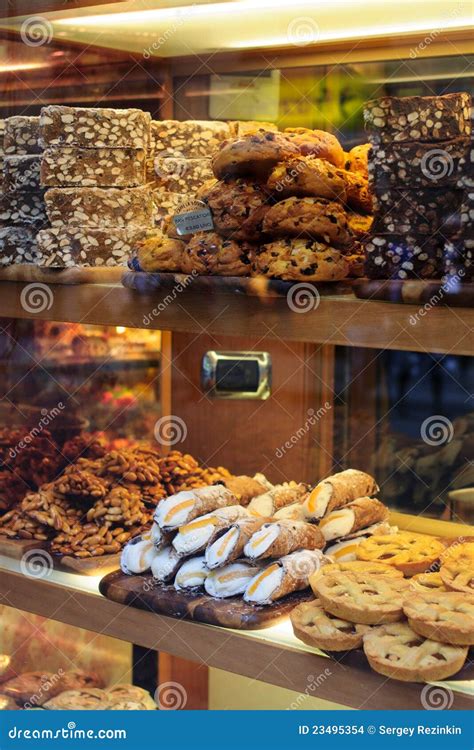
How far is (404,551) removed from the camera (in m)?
1.77

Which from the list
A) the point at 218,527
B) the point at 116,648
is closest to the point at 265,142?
the point at 218,527

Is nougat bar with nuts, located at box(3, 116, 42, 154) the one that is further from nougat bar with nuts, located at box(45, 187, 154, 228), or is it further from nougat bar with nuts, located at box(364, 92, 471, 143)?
nougat bar with nuts, located at box(364, 92, 471, 143)

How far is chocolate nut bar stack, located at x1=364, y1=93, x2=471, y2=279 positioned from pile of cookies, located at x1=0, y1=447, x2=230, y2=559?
79 centimetres

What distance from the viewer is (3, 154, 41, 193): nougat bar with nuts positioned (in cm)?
193

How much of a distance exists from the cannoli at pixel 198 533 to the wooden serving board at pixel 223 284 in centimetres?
40

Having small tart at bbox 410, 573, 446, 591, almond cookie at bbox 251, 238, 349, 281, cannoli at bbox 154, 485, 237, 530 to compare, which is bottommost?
small tart at bbox 410, 573, 446, 591

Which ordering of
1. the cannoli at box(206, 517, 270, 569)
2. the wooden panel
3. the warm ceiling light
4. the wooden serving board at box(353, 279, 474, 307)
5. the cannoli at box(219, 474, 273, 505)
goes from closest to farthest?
the wooden serving board at box(353, 279, 474, 307), the cannoli at box(206, 517, 270, 569), the warm ceiling light, the cannoli at box(219, 474, 273, 505), the wooden panel

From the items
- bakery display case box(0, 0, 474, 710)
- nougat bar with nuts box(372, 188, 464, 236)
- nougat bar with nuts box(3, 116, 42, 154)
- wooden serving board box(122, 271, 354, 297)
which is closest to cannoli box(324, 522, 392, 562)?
bakery display case box(0, 0, 474, 710)

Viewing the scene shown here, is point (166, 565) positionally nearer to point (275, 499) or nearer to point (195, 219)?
point (275, 499)

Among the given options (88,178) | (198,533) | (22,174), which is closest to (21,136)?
(22,174)

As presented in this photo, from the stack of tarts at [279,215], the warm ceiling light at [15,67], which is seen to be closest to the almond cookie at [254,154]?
→ the stack of tarts at [279,215]

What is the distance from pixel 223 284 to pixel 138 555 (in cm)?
53

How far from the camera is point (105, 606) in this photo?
1787 mm

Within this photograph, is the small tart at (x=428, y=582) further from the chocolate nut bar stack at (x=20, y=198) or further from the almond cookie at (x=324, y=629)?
the chocolate nut bar stack at (x=20, y=198)
